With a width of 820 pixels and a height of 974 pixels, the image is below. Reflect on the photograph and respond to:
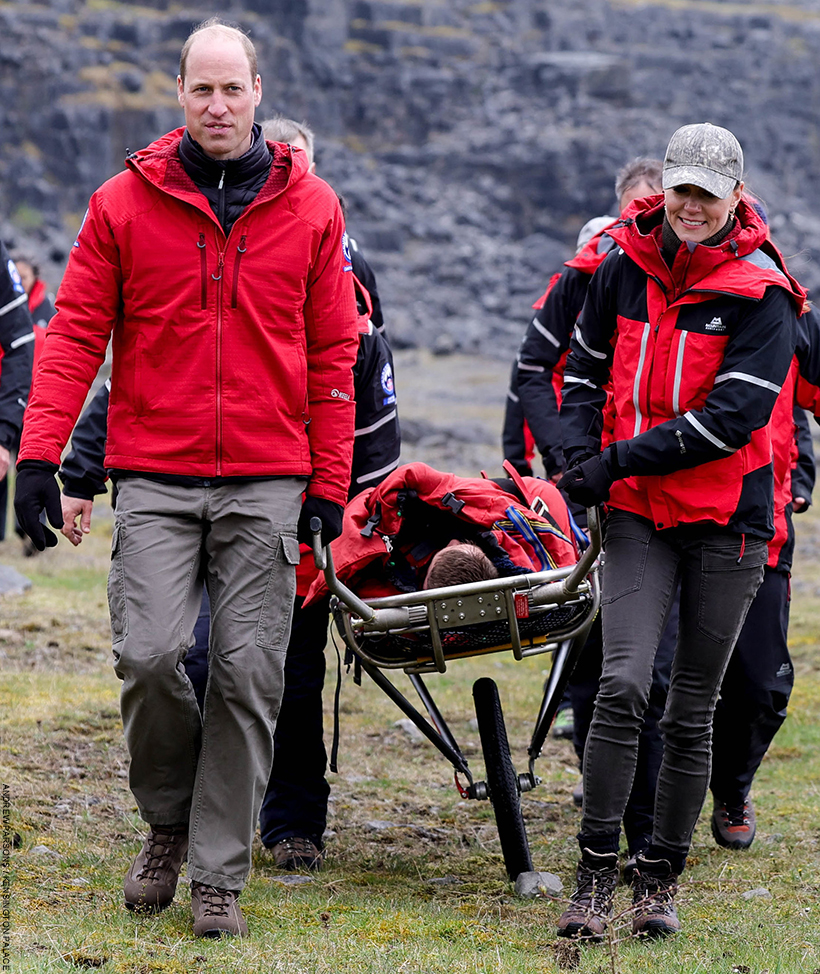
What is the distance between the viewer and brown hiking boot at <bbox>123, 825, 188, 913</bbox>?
A: 4.31 metres

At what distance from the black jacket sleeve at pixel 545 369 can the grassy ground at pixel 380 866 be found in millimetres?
1732

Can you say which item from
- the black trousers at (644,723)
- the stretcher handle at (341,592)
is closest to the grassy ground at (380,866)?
the black trousers at (644,723)

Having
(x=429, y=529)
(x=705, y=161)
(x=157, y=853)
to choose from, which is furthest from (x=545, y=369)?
(x=157, y=853)

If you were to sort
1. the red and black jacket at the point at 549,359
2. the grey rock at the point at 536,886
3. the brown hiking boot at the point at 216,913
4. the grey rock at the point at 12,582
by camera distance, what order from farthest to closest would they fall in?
the grey rock at the point at 12,582
the red and black jacket at the point at 549,359
the grey rock at the point at 536,886
the brown hiking boot at the point at 216,913

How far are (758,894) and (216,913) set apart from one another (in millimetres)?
2049

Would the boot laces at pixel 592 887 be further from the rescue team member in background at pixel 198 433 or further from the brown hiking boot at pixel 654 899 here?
the rescue team member in background at pixel 198 433

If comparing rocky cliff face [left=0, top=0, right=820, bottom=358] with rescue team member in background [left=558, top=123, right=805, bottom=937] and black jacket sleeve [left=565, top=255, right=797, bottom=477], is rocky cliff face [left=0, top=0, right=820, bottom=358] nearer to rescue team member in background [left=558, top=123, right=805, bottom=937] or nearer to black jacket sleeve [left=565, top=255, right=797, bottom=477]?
rescue team member in background [left=558, top=123, right=805, bottom=937]

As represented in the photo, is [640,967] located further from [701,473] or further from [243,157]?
[243,157]

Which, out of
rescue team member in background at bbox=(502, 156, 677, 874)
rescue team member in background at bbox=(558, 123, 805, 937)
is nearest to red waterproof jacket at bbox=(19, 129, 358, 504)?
rescue team member in background at bbox=(558, 123, 805, 937)

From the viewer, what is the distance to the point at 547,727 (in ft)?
17.3

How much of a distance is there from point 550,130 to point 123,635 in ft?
279

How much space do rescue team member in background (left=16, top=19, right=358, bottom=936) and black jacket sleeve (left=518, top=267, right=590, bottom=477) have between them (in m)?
2.54

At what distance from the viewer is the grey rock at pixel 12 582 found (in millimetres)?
11305

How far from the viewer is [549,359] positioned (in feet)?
22.8
